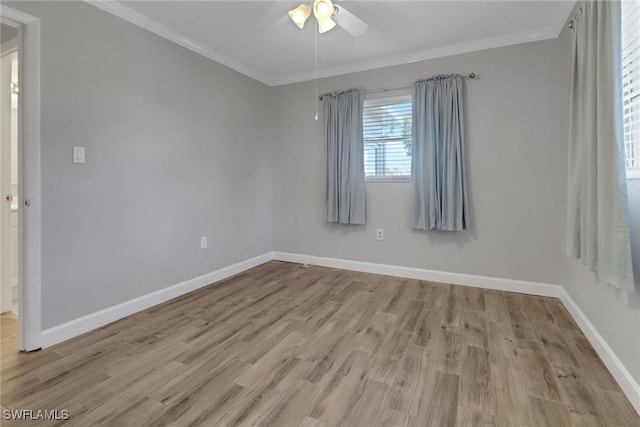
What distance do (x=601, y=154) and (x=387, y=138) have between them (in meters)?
2.12

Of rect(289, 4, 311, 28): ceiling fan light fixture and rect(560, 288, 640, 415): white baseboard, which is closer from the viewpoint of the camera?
rect(560, 288, 640, 415): white baseboard

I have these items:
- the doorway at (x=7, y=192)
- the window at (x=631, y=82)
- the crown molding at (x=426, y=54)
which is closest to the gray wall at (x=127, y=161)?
the doorway at (x=7, y=192)

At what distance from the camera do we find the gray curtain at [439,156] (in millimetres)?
3082

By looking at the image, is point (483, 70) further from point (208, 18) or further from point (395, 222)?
point (208, 18)

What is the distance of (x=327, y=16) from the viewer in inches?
87.6

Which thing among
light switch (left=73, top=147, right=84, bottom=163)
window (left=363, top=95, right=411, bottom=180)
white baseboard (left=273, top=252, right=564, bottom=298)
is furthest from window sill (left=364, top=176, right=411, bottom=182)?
light switch (left=73, top=147, right=84, bottom=163)

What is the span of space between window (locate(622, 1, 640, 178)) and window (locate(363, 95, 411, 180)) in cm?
188

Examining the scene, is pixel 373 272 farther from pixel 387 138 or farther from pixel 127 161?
pixel 127 161

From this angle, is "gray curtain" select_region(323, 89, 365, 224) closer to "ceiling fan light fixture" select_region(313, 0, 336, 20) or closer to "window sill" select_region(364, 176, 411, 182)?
"window sill" select_region(364, 176, 411, 182)

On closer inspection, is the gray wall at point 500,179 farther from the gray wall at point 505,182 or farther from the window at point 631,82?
the window at point 631,82

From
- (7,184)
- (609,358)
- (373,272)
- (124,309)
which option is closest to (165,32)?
(7,184)

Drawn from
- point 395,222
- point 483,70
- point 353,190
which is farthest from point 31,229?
point 483,70

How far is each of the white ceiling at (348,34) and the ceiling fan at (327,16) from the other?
0.21 feet

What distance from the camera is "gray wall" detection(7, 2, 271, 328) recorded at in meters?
2.06
